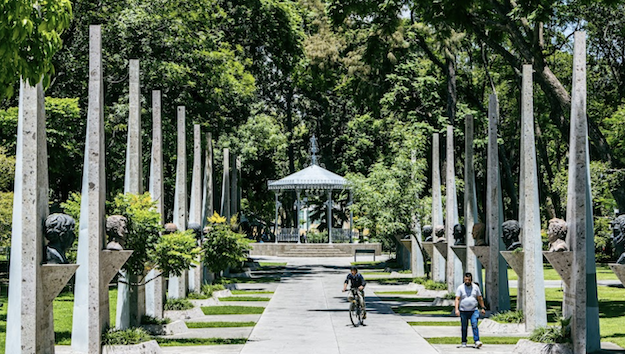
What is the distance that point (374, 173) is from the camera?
41.7 m

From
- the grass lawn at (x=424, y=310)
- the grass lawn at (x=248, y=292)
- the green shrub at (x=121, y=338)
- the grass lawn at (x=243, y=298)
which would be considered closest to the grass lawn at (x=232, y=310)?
the grass lawn at (x=243, y=298)

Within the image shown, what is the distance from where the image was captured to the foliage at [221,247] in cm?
3161

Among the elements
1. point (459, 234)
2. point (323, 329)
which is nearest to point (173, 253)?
point (323, 329)

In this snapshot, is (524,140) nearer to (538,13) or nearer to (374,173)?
(538,13)

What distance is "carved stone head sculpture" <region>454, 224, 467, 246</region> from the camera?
86.5 feet

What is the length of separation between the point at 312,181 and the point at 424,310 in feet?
116

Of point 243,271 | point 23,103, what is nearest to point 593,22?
point 243,271

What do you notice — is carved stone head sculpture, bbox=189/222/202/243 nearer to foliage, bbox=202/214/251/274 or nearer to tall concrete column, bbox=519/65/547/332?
foliage, bbox=202/214/251/274

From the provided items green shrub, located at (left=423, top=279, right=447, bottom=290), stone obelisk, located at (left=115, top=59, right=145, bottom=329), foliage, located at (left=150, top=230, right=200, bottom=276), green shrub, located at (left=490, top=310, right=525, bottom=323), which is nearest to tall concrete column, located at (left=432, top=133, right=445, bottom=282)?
green shrub, located at (left=423, top=279, right=447, bottom=290)

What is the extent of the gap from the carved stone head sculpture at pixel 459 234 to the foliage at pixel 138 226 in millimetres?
10078

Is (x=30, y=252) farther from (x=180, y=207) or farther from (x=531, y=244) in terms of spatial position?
(x=180, y=207)

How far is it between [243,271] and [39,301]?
3245cm

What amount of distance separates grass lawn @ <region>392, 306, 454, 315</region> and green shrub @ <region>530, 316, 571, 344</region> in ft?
31.3

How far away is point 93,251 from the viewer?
16125 millimetres
